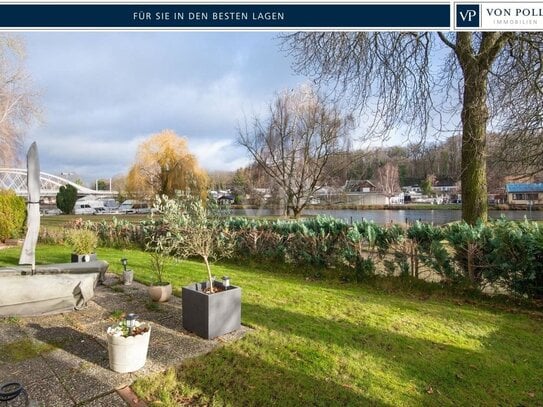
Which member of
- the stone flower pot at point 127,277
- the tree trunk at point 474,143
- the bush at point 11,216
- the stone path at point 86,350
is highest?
the tree trunk at point 474,143

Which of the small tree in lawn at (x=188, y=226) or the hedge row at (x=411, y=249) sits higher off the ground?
the small tree in lawn at (x=188, y=226)

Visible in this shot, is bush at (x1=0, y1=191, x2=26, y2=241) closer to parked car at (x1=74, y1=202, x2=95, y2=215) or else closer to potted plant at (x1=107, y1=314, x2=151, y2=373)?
potted plant at (x1=107, y1=314, x2=151, y2=373)

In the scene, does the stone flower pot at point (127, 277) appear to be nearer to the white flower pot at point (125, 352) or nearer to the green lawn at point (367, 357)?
the green lawn at point (367, 357)

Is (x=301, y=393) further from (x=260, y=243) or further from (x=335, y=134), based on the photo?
(x=335, y=134)

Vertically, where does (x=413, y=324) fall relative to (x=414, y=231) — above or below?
below

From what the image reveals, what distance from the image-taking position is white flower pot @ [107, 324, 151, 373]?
2895mm

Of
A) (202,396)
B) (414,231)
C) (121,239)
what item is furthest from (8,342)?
(121,239)

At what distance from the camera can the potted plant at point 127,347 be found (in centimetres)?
290

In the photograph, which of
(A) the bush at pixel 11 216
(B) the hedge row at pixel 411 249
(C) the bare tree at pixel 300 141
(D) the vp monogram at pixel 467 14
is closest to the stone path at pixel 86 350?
(B) the hedge row at pixel 411 249

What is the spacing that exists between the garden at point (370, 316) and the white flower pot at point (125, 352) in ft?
0.70

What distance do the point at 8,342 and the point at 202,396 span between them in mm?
2577

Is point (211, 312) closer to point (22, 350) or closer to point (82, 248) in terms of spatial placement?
point (22, 350)

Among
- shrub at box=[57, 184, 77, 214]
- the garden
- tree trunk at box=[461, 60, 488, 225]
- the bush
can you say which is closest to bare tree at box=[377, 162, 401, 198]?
shrub at box=[57, 184, 77, 214]

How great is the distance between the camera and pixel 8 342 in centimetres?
363
